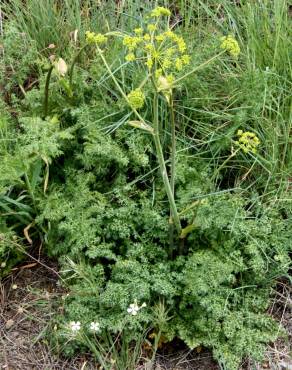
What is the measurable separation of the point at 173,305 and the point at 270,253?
444 mm

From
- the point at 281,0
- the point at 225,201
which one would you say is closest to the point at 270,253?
the point at 225,201

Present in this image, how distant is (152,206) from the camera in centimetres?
224

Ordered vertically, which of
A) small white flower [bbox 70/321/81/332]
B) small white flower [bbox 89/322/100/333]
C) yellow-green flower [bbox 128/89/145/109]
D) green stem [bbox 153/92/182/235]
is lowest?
small white flower [bbox 89/322/100/333]

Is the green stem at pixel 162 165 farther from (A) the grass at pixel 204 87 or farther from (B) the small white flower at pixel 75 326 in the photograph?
(B) the small white flower at pixel 75 326

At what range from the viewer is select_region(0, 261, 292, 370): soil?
206cm

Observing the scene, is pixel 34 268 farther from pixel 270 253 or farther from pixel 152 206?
pixel 270 253

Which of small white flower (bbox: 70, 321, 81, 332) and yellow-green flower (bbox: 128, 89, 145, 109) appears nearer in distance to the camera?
yellow-green flower (bbox: 128, 89, 145, 109)

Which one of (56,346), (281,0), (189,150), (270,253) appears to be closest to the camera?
(56,346)

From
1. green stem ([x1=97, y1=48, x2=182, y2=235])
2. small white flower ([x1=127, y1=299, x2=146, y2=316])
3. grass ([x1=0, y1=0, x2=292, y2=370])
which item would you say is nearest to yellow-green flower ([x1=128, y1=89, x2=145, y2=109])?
green stem ([x1=97, y1=48, x2=182, y2=235])

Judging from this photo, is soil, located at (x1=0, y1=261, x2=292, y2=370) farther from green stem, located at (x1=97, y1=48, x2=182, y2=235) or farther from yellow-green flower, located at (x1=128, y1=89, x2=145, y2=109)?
yellow-green flower, located at (x1=128, y1=89, x2=145, y2=109)

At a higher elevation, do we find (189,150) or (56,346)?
(189,150)

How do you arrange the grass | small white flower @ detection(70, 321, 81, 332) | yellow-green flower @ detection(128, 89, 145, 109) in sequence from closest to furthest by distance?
yellow-green flower @ detection(128, 89, 145, 109)
small white flower @ detection(70, 321, 81, 332)
the grass

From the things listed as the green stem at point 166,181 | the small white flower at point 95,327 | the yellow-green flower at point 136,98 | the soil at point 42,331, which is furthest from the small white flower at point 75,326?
the yellow-green flower at point 136,98

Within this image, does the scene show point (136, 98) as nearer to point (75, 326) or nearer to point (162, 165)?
point (162, 165)
